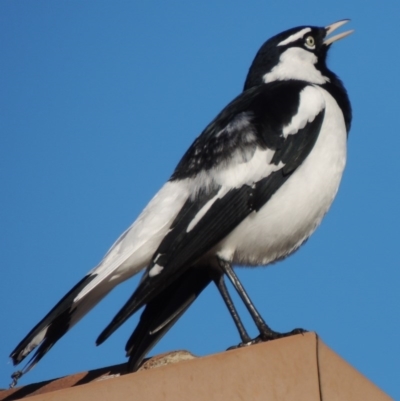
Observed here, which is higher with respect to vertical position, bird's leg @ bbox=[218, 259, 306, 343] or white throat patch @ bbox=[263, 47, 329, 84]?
white throat patch @ bbox=[263, 47, 329, 84]

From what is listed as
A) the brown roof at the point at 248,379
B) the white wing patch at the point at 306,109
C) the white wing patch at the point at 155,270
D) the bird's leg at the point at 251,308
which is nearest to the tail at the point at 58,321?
the white wing patch at the point at 155,270

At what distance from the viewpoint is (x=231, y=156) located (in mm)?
4434

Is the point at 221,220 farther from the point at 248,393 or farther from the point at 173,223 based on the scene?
the point at 248,393

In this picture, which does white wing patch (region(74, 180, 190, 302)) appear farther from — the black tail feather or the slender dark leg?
the slender dark leg

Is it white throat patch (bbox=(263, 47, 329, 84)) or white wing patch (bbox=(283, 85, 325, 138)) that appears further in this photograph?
white throat patch (bbox=(263, 47, 329, 84))

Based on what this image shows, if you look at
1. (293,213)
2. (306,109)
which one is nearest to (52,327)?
(293,213)

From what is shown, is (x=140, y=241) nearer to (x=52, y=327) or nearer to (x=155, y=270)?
(x=155, y=270)

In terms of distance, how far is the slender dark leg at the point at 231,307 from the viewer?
429 centimetres

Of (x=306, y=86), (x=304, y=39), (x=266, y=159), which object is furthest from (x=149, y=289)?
A: (x=304, y=39)

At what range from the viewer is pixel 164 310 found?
4.32 m

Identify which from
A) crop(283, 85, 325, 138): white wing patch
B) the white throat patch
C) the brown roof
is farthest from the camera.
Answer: the white throat patch

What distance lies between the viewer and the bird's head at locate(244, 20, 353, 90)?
17.5ft

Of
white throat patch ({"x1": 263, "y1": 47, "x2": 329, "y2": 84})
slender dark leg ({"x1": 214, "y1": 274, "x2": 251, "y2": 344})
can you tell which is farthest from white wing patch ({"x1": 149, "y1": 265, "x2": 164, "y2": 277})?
white throat patch ({"x1": 263, "y1": 47, "x2": 329, "y2": 84})

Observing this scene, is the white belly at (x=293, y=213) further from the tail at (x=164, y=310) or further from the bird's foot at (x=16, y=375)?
the bird's foot at (x=16, y=375)
